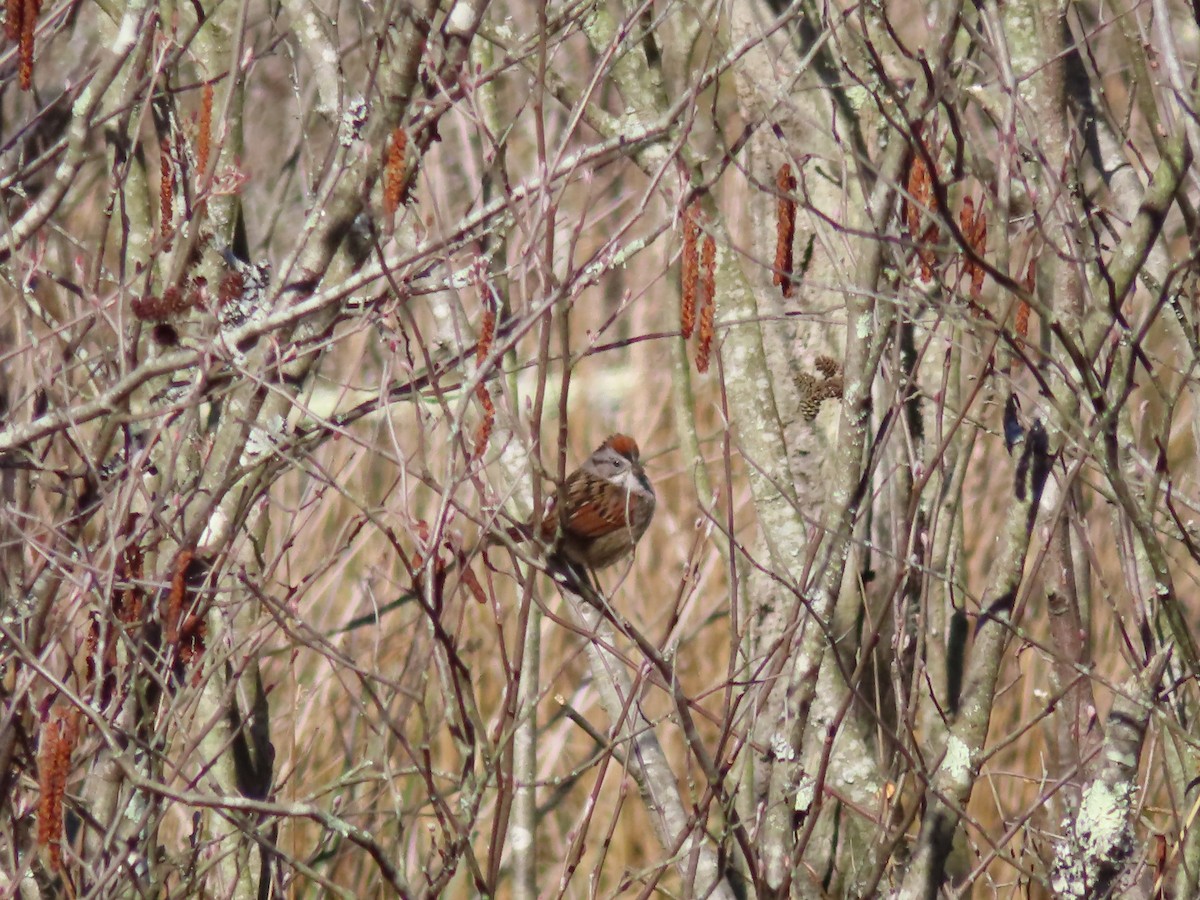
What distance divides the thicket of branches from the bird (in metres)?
0.56

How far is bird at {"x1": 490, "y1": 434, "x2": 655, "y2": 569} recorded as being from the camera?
183 inches

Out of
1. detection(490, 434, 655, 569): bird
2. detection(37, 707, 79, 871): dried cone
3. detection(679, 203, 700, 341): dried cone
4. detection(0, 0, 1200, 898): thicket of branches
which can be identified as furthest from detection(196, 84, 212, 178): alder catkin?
detection(490, 434, 655, 569): bird

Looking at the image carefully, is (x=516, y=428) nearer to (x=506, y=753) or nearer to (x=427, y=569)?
(x=427, y=569)

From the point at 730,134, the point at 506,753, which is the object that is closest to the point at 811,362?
the point at 506,753

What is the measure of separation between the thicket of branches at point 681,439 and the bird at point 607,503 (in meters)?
0.56

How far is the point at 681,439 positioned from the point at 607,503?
1.07 metres

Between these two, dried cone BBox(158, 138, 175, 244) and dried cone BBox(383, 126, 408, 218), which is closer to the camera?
dried cone BBox(383, 126, 408, 218)

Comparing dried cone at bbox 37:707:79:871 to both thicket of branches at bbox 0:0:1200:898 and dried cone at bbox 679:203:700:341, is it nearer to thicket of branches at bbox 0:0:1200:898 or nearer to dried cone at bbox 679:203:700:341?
thicket of branches at bbox 0:0:1200:898

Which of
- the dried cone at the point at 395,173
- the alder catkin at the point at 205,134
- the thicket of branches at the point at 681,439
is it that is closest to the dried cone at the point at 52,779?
the thicket of branches at the point at 681,439

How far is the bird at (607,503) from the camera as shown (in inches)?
183

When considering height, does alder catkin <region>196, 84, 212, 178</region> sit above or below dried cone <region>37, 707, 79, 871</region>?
above

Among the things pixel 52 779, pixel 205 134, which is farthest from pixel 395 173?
pixel 52 779

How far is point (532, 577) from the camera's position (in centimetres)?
214

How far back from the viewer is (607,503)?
4957 mm
